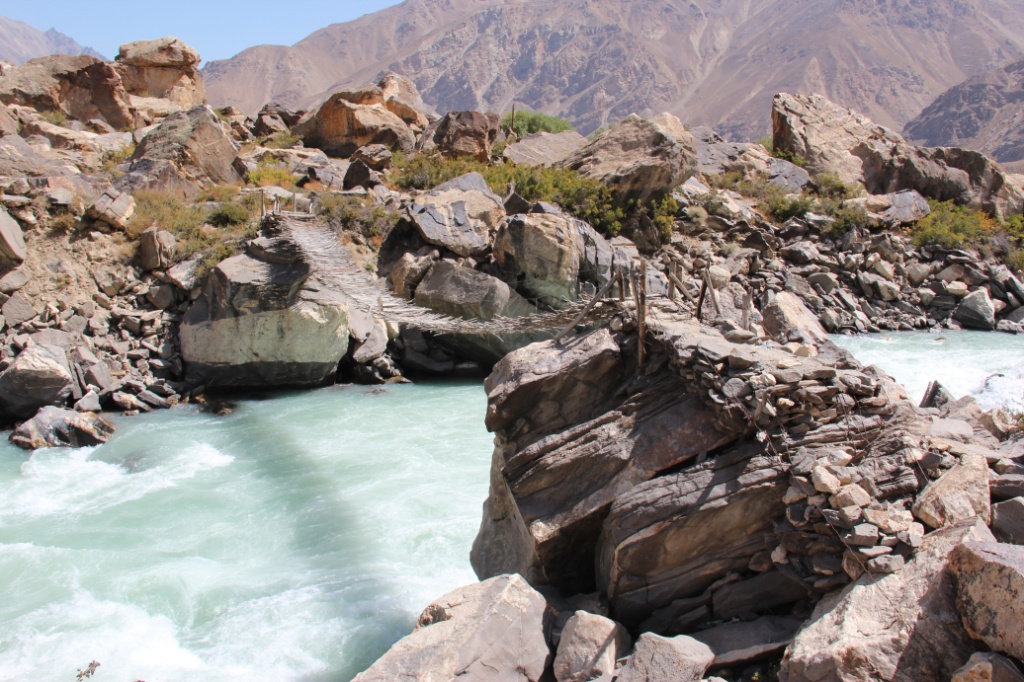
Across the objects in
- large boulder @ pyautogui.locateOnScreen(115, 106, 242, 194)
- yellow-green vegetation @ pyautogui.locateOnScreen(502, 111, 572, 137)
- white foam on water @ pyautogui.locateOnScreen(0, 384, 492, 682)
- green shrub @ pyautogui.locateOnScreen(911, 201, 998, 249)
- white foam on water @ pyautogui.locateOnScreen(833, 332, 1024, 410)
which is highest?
yellow-green vegetation @ pyautogui.locateOnScreen(502, 111, 572, 137)

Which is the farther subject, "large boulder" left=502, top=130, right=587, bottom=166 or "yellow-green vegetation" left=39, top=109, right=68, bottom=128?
"large boulder" left=502, top=130, right=587, bottom=166

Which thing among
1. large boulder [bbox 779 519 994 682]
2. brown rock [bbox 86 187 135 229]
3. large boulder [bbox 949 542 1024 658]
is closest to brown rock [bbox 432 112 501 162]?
brown rock [bbox 86 187 135 229]

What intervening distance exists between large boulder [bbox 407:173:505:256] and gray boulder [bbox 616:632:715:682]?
8.53 meters

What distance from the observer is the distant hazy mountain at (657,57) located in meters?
74.5

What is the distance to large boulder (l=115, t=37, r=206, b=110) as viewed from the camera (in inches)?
773

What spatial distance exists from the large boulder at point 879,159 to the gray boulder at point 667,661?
17.8 meters

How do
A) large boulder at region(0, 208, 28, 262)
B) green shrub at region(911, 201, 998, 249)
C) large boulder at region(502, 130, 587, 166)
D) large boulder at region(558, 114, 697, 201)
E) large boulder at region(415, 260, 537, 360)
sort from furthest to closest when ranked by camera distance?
1. large boulder at region(502, 130, 587, 166)
2. green shrub at region(911, 201, 998, 249)
3. large boulder at region(558, 114, 697, 201)
4. large boulder at region(415, 260, 537, 360)
5. large boulder at region(0, 208, 28, 262)

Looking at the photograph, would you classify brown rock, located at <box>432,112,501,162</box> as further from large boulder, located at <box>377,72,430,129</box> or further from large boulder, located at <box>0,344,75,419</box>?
large boulder, located at <box>0,344,75,419</box>

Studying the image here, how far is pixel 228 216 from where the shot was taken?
39.3ft

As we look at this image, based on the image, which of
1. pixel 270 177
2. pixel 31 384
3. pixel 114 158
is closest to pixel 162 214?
pixel 270 177

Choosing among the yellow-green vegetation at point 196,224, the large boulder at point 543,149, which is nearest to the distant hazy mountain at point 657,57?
the large boulder at point 543,149

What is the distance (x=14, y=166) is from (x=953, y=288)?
54.9ft

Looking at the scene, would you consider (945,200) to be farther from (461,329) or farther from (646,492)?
(646,492)

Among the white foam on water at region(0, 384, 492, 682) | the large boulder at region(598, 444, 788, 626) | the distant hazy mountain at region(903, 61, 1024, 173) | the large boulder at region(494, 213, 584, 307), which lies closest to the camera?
the large boulder at region(598, 444, 788, 626)
